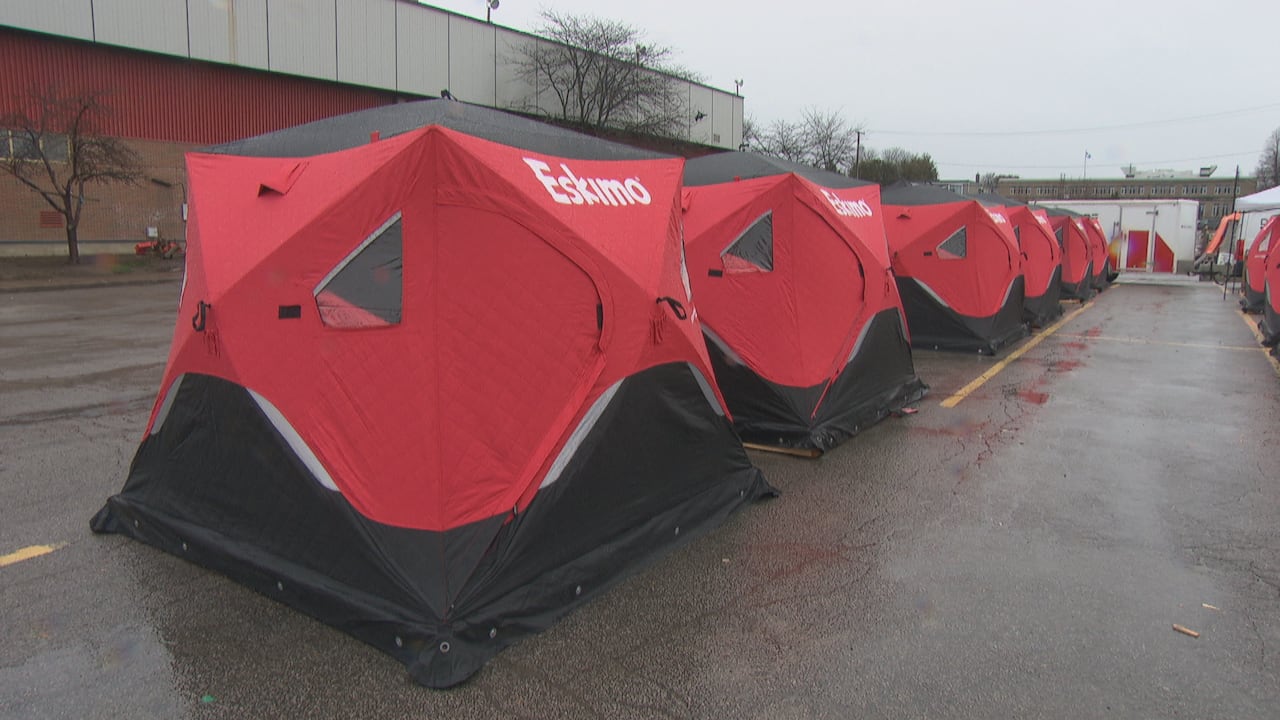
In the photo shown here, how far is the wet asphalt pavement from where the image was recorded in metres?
2.97

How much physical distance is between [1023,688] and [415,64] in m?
32.0

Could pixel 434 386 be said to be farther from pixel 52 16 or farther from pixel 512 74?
pixel 512 74

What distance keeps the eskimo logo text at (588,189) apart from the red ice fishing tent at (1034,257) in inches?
426

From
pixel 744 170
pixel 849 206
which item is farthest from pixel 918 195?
pixel 744 170

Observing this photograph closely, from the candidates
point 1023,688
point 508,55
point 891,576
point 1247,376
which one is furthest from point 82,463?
point 508,55

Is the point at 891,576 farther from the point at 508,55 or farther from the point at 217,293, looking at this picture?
the point at 508,55

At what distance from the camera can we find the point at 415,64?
101 feet

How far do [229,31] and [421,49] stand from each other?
6883 mm

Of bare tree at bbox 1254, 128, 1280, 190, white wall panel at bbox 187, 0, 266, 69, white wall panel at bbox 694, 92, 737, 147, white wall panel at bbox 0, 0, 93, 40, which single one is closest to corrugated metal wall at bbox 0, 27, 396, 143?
white wall panel at bbox 0, 0, 93, 40

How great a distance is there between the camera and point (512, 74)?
34.6 meters

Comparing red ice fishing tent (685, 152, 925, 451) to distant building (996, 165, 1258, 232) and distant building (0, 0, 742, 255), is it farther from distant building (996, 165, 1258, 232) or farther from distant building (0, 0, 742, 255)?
distant building (996, 165, 1258, 232)

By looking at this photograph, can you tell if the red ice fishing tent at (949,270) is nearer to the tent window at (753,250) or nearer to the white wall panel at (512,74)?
the tent window at (753,250)

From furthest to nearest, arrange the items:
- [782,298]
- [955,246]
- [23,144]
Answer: [23,144], [955,246], [782,298]

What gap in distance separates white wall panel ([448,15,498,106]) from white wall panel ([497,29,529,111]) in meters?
0.36
